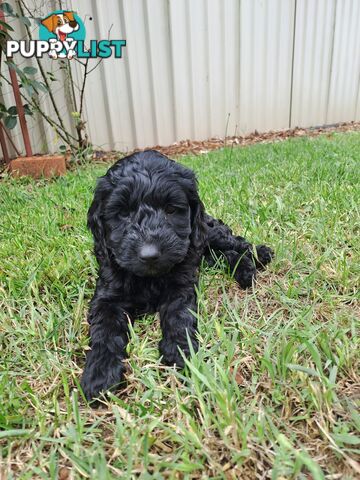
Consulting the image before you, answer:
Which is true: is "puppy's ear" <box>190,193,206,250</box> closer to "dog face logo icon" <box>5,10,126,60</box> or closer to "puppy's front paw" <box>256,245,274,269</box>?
"puppy's front paw" <box>256,245,274,269</box>

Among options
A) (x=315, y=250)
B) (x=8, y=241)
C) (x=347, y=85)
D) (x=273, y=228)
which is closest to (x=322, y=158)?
(x=273, y=228)

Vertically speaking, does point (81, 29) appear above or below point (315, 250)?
above

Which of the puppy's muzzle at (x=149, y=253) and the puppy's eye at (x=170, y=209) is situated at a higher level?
the puppy's eye at (x=170, y=209)

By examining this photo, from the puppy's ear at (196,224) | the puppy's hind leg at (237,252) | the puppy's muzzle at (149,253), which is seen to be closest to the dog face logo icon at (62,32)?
the puppy's hind leg at (237,252)

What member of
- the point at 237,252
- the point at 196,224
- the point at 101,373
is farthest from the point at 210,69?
the point at 101,373

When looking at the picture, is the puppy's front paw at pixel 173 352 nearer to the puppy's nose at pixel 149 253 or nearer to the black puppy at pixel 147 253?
the black puppy at pixel 147 253

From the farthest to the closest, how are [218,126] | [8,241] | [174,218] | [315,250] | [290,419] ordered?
[218,126], [8,241], [315,250], [174,218], [290,419]

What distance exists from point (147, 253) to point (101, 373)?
51 cm

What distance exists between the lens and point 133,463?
3.40 ft

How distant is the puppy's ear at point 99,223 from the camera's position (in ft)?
6.14

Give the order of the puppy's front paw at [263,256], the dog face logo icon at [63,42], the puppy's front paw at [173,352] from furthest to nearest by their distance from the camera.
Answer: the dog face logo icon at [63,42]
the puppy's front paw at [263,256]
the puppy's front paw at [173,352]

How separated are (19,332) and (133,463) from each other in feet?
2.89

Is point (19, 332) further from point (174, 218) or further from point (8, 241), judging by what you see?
point (8, 241)

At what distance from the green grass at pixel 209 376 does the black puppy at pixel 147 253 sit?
8cm
